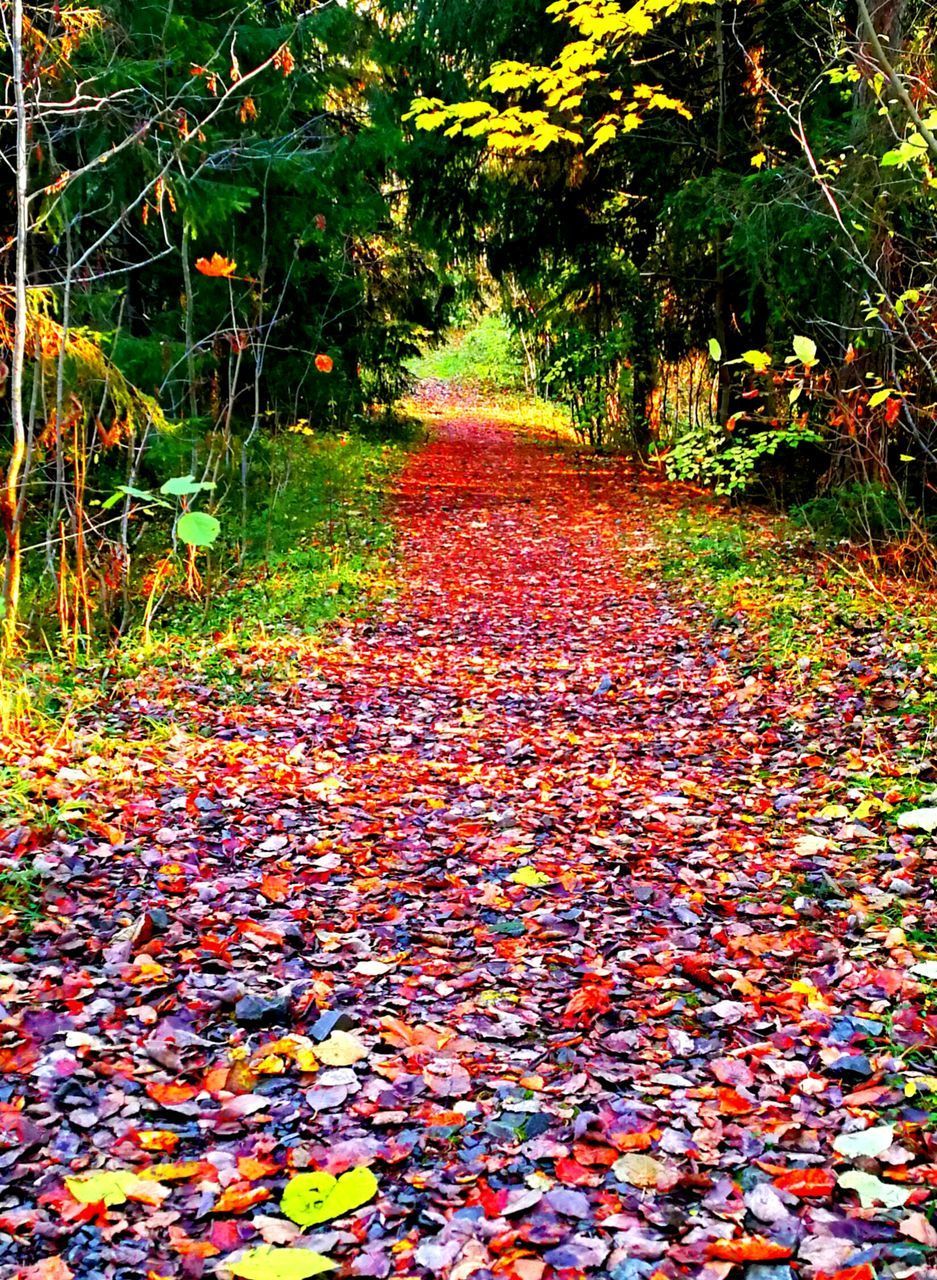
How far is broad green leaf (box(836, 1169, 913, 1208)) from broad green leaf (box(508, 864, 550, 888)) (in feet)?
5.44

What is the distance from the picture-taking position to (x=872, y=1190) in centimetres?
202

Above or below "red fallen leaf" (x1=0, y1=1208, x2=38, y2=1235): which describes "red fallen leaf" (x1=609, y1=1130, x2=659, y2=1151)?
below

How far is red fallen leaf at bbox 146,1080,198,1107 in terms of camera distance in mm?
2324

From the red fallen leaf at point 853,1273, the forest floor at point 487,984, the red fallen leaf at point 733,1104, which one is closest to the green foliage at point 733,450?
the forest floor at point 487,984

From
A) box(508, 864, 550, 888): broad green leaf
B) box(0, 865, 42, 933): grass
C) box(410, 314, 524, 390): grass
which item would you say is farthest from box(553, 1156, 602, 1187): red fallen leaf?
box(410, 314, 524, 390): grass

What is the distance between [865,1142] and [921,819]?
1745mm

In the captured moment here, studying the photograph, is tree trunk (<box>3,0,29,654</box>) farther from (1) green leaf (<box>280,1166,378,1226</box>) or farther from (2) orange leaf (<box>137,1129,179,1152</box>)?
(1) green leaf (<box>280,1166,378,1226</box>)

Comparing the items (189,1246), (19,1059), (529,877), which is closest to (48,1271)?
(189,1246)

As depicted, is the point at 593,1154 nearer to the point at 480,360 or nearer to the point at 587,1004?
the point at 587,1004

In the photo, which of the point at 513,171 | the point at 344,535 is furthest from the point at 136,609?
the point at 513,171

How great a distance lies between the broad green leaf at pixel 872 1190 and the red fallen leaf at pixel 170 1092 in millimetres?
1537

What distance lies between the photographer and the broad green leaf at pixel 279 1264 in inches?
70.9

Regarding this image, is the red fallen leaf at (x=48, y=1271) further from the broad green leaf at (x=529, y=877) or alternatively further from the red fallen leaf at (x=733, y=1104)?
the broad green leaf at (x=529, y=877)

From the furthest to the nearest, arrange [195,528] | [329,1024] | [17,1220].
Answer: [195,528] → [329,1024] → [17,1220]
